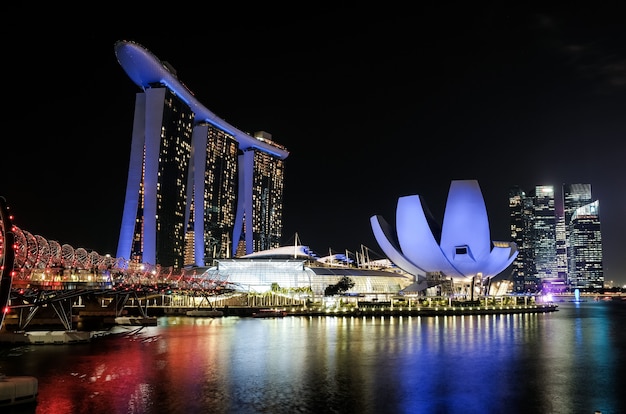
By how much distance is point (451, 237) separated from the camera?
198ft

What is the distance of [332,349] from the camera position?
2566 cm

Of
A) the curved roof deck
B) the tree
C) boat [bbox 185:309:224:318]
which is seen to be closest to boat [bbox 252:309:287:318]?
boat [bbox 185:309:224:318]

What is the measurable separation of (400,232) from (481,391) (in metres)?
45.5

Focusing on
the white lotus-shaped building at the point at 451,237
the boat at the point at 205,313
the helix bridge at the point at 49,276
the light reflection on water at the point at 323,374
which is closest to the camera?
the helix bridge at the point at 49,276

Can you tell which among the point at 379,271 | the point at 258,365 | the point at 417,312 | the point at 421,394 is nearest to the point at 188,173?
the point at 379,271

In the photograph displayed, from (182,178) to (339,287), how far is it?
2660cm

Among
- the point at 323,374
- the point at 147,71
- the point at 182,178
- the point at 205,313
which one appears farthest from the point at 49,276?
the point at 182,178

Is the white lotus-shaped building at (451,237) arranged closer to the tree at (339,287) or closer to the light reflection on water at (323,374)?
the tree at (339,287)

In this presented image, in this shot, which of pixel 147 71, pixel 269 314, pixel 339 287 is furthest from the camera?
pixel 339 287

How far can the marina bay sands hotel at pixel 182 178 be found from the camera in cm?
6612

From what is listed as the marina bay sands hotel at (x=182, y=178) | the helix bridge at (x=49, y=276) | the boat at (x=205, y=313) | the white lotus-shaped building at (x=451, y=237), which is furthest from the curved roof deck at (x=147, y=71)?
the white lotus-shaped building at (x=451, y=237)

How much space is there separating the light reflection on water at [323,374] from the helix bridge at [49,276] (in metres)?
2.61

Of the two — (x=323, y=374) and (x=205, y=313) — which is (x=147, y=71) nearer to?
(x=205, y=313)

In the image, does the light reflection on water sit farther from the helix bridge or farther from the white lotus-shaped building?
the white lotus-shaped building
